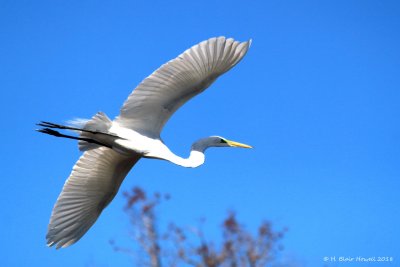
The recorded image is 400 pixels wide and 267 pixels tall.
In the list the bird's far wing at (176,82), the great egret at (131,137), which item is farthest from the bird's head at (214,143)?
the bird's far wing at (176,82)

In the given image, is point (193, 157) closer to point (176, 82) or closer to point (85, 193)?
point (176, 82)

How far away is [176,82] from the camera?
682 centimetres

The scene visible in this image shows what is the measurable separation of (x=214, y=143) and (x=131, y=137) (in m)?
1.13

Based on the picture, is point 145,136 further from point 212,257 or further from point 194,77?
point 212,257

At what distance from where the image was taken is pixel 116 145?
23.5 ft

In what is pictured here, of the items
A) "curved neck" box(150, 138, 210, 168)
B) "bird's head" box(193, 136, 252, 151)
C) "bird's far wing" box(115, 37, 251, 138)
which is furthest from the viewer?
"bird's head" box(193, 136, 252, 151)

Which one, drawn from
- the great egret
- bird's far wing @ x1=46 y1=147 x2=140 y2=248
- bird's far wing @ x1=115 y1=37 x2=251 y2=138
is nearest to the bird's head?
the great egret

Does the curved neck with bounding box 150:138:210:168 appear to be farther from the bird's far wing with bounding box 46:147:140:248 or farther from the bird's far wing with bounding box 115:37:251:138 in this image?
the bird's far wing with bounding box 46:147:140:248

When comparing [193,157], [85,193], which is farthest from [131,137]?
[85,193]

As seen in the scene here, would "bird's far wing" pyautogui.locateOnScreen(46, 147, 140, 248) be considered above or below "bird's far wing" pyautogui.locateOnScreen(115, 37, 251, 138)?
below

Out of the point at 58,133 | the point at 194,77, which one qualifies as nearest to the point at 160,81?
the point at 194,77

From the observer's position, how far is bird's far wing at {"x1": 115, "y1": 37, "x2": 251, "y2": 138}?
6648mm

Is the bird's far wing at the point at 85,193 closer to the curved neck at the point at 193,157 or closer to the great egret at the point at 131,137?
the great egret at the point at 131,137

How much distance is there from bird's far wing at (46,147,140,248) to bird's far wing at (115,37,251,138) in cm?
69
